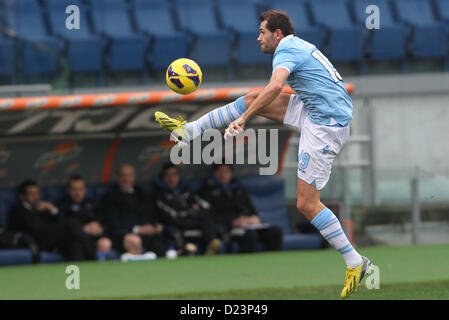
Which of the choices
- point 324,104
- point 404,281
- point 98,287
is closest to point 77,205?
point 98,287

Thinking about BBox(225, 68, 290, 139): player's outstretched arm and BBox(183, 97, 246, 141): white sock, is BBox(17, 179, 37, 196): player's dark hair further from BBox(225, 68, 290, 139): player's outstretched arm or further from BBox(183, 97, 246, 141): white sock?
BBox(225, 68, 290, 139): player's outstretched arm

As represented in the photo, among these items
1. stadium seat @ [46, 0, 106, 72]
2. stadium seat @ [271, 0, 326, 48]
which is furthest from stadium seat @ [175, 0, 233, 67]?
stadium seat @ [46, 0, 106, 72]

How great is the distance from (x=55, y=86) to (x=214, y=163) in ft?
8.89

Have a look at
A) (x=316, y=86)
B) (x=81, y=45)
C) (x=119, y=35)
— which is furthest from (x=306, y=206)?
(x=119, y=35)

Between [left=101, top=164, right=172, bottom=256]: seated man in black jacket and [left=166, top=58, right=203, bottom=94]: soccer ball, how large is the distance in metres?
4.36

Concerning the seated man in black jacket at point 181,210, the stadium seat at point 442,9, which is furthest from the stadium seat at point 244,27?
the seated man in black jacket at point 181,210

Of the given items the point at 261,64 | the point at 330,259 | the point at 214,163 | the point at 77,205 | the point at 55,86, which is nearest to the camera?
the point at 330,259

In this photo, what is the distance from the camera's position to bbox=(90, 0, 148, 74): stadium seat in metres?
15.3

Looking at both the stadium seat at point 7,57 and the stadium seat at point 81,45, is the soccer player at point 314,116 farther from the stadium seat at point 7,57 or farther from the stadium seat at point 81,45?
the stadium seat at point 81,45

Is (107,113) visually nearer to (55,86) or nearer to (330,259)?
(55,86)

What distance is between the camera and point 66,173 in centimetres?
1199

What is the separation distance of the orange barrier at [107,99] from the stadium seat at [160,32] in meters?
4.60

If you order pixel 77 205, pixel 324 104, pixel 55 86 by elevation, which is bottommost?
pixel 77 205

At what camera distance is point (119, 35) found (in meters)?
15.7
